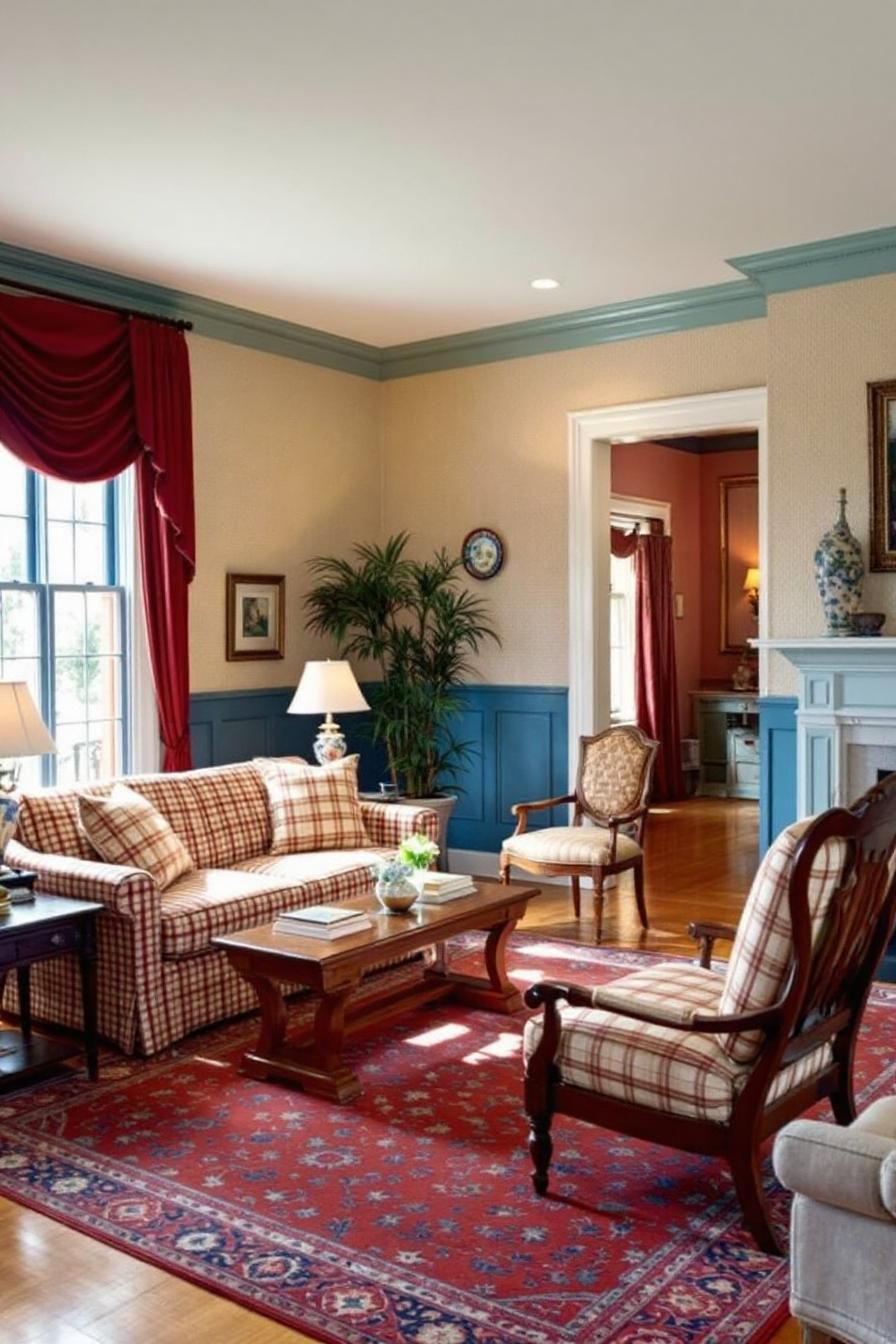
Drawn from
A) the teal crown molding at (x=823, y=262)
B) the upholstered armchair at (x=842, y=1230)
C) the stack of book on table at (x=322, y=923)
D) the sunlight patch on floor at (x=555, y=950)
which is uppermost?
the teal crown molding at (x=823, y=262)

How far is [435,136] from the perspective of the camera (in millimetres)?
4246

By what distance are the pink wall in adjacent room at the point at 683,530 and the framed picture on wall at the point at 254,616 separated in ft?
13.1

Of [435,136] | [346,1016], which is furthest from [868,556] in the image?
[346,1016]

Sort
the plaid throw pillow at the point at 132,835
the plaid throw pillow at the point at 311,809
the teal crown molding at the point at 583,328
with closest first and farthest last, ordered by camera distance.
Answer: the plaid throw pillow at the point at 132,835, the plaid throw pillow at the point at 311,809, the teal crown molding at the point at 583,328

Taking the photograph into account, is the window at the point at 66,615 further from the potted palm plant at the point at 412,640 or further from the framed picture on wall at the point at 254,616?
the potted palm plant at the point at 412,640

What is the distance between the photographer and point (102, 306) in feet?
19.0

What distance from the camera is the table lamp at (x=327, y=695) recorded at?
6.07m

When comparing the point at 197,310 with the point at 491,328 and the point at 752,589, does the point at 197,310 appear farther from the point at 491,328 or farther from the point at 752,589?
the point at 752,589

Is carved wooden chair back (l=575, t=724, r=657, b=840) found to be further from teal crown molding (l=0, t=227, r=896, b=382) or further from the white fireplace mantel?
teal crown molding (l=0, t=227, r=896, b=382)

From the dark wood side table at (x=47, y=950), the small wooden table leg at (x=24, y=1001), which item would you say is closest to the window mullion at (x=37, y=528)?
the dark wood side table at (x=47, y=950)

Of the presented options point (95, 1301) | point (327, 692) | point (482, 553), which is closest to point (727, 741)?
point (482, 553)

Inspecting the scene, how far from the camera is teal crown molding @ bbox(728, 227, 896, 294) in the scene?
17.7 feet

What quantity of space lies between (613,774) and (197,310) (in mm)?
3167

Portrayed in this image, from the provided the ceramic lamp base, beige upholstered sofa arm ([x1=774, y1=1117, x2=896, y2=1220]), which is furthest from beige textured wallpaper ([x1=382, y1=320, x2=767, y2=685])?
beige upholstered sofa arm ([x1=774, y1=1117, x2=896, y2=1220])
